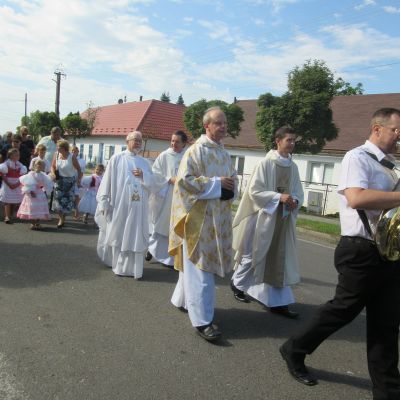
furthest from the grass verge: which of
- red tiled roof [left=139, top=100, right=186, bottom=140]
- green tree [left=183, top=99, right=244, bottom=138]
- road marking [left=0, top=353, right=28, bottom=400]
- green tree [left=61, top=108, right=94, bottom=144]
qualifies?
green tree [left=61, top=108, right=94, bottom=144]

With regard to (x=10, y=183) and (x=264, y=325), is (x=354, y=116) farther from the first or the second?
(x=264, y=325)

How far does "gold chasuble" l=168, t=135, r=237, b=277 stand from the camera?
161 inches

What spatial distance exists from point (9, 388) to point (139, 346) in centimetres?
109

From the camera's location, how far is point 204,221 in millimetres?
4164

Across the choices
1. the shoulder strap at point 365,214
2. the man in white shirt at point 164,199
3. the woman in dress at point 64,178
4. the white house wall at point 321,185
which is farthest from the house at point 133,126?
the shoulder strap at point 365,214

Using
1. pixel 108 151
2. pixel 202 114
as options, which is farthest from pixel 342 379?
pixel 108 151

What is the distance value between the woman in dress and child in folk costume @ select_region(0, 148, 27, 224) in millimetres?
913

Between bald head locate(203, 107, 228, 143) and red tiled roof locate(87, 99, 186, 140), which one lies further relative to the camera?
red tiled roof locate(87, 99, 186, 140)

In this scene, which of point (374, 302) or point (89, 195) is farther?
point (89, 195)

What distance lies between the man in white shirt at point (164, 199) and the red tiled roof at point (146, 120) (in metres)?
27.9

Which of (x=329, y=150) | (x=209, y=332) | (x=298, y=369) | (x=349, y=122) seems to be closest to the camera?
(x=298, y=369)

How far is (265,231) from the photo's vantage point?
4.83 meters

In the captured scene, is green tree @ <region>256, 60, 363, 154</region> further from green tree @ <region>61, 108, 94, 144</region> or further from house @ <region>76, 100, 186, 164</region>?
green tree @ <region>61, 108, 94, 144</region>

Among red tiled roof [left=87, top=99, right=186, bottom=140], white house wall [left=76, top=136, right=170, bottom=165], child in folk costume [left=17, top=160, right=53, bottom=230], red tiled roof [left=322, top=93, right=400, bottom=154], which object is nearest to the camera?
child in folk costume [left=17, top=160, right=53, bottom=230]
